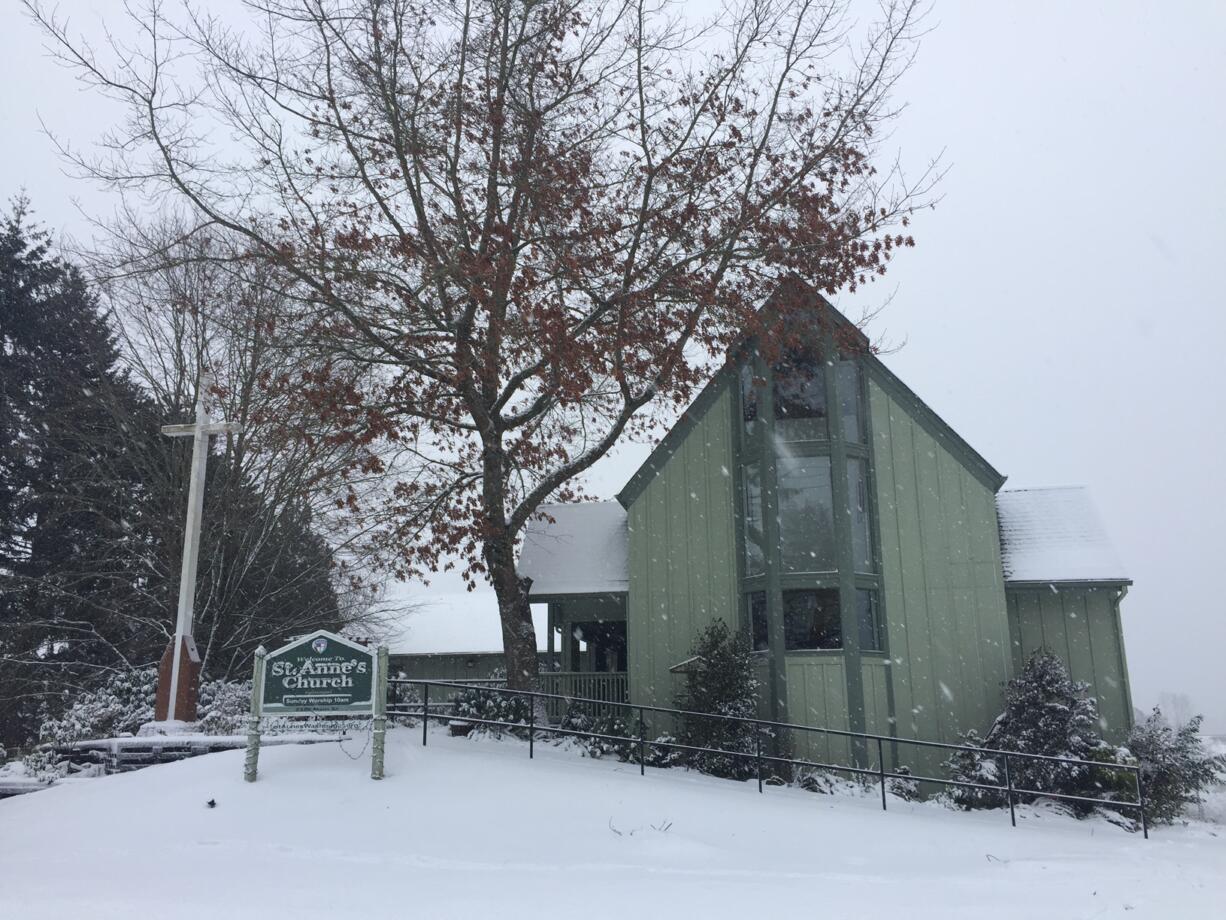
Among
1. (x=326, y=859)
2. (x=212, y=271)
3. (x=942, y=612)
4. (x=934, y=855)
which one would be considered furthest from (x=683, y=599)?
(x=212, y=271)

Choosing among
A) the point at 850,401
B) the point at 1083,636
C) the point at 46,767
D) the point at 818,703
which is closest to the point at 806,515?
the point at 850,401

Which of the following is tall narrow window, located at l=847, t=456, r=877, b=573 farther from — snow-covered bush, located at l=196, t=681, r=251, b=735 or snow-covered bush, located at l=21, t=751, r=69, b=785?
snow-covered bush, located at l=21, t=751, r=69, b=785

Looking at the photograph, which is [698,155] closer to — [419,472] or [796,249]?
[796,249]

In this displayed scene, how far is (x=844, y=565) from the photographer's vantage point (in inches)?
671

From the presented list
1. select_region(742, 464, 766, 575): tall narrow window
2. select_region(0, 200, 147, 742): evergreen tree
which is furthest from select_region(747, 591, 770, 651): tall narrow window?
select_region(0, 200, 147, 742): evergreen tree

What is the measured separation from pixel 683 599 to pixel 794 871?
28.5ft

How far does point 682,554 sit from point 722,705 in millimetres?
3652

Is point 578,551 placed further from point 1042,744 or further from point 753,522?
point 1042,744

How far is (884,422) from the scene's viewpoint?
18.3 meters

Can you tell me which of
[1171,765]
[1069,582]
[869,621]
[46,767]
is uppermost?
[1069,582]

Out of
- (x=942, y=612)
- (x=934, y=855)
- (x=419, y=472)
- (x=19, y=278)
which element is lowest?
(x=934, y=855)

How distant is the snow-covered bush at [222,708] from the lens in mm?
15320

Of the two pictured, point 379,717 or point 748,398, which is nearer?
point 379,717

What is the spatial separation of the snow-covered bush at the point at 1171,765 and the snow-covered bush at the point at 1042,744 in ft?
1.99
